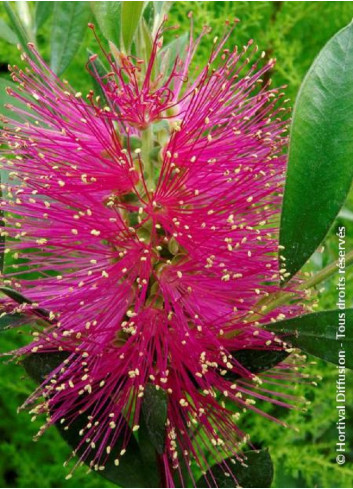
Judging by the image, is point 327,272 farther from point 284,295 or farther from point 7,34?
point 7,34

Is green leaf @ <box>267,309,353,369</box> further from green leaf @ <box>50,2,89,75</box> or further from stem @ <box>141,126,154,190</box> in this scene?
green leaf @ <box>50,2,89,75</box>

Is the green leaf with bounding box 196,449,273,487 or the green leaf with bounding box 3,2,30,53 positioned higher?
the green leaf with bounding box 3,2,30,53

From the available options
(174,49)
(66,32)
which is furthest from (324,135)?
(66,32)

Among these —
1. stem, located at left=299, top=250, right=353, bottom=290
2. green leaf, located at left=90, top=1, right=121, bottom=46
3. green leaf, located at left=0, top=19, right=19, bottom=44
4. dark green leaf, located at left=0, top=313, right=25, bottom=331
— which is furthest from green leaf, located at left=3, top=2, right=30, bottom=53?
stem, located at left=299, top=250, right=353, bottom=290

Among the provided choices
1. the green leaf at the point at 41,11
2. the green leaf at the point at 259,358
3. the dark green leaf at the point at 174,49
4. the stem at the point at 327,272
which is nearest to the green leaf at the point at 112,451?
the green leaf at the point at 259,358

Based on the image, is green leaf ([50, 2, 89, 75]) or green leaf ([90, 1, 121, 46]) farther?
green leaf ([50, 2, 89, 75])

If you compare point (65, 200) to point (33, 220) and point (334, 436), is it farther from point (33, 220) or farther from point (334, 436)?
point (334, 436)
